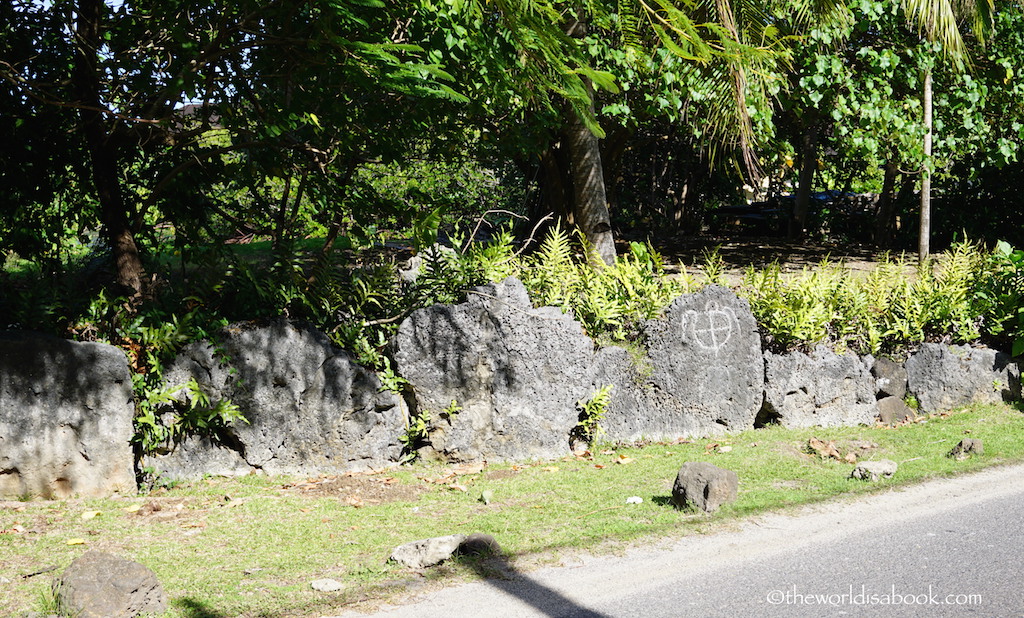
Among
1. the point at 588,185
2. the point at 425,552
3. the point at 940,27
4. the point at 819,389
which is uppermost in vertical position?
the point at 940,27

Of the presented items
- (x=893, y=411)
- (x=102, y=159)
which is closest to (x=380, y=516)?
(x=102, y=159)

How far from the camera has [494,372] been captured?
7.19 m

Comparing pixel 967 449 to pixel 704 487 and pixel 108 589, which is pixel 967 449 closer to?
pixel 704 487

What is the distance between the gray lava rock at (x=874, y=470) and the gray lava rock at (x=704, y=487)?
4.58 ft

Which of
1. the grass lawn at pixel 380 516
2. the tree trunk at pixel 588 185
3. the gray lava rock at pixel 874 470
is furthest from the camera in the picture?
the tree trunk at pixel 588 185

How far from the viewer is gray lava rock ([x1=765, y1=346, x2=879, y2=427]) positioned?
27.5 ft

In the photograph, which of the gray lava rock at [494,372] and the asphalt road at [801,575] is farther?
the gray lava rock at [494,372]

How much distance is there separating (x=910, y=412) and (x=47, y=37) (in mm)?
8586

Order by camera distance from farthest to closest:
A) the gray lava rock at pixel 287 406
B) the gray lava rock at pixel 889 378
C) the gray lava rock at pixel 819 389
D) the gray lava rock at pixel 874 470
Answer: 1. the gray lava rock at pixel 889 378
2. the gray lava rock at pixel 819 389
3. the gray lava rock at pixel 874 470
4. the gray lava rock at pixel 287 406

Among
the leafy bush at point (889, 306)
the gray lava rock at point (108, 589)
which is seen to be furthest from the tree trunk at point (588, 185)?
the gray lava rock at point (108, 589)

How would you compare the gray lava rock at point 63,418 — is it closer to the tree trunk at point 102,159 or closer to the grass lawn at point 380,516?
the grass lawn at point 380,516

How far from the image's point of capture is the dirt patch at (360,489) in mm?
6312

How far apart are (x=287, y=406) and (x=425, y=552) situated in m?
2.29

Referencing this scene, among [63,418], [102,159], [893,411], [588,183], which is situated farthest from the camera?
[588,183]
